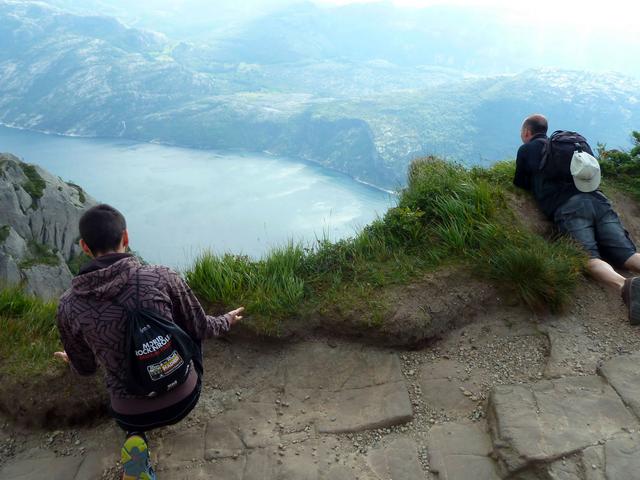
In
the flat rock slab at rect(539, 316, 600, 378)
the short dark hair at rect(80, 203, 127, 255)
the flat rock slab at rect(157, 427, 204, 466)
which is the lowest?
the flat rock slab at rect(157, 427, 204, 466)

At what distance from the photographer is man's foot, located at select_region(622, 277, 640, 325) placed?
14.3 feet

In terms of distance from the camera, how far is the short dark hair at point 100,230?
2566mm

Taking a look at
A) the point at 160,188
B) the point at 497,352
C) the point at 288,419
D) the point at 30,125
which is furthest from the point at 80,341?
the point at 30,125

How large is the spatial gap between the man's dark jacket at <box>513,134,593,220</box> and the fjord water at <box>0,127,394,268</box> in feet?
132

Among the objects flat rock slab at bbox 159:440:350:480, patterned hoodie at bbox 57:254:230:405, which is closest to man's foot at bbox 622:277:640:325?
flat rock slab at bbox 159:440:350:480

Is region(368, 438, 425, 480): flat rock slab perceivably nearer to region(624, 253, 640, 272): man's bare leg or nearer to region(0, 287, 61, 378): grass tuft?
region(0, 287, 61, 378): grass tuft

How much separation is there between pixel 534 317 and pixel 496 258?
2.23 feet

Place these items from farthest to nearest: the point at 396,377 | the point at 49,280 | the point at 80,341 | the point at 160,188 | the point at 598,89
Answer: the point at 598,89 → the point at 160,188 → the point at 49,280 → the point at 396,377 → the point at 80,341


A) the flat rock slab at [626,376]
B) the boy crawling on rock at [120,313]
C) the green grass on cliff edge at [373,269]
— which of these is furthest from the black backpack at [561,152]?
the boy crawling on rock at [120,313]

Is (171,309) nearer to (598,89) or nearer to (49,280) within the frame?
(49,280)

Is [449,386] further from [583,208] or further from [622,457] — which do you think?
[583,208]

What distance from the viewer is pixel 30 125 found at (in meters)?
164

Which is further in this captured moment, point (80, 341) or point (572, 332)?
point (572, 332)

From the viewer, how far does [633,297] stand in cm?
441
